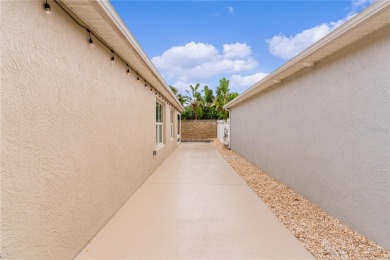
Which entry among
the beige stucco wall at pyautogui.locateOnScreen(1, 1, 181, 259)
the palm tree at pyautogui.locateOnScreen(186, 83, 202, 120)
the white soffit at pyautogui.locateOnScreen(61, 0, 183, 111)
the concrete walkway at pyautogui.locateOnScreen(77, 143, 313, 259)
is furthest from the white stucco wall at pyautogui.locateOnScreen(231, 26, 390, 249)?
the palm tree at pyautogui.locateOnScreen(186, 83, 202, 120)

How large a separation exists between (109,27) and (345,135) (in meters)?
3.86

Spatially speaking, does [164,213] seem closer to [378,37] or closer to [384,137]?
[384,137]

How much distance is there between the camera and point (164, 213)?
378cm

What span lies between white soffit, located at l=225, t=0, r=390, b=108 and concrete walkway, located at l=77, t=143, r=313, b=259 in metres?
2.94

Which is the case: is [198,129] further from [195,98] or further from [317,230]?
[317,230]

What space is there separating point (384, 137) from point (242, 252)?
2285mm

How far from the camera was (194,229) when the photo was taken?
10.5ft

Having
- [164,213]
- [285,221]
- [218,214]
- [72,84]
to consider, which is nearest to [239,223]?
[218,214]

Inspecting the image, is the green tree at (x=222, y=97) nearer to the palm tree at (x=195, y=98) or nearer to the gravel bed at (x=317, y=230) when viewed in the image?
the palm tree at (x=195, y=98)

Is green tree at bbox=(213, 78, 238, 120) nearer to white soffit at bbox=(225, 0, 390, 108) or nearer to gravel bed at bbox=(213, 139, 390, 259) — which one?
white soffit at bbox=(225, 0, 390, 108)

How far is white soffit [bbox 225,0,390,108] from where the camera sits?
2553 millimetres

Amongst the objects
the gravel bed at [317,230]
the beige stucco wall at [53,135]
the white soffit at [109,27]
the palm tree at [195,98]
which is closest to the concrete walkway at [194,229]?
the gravel bed at [317,230]

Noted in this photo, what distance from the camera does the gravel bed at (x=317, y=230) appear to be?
2.63 metres

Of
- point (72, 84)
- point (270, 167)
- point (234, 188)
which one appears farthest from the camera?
point (270, 167)
